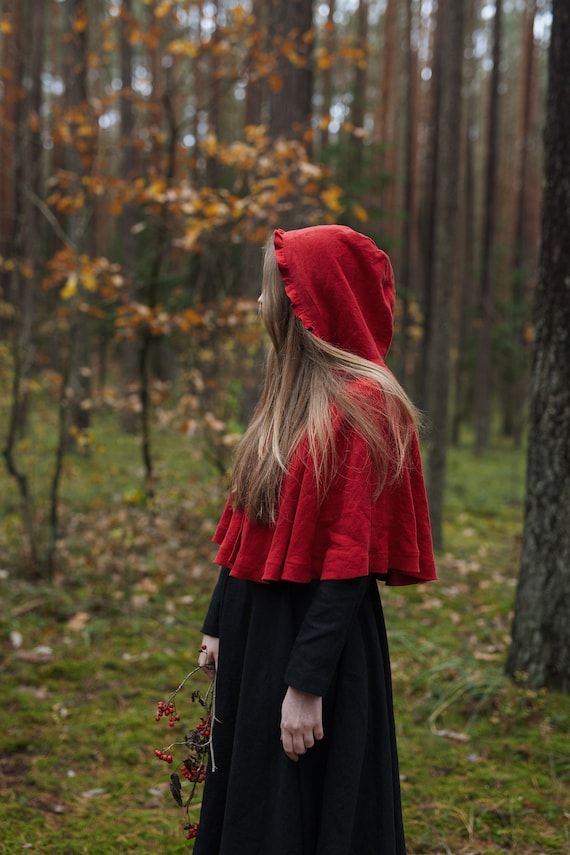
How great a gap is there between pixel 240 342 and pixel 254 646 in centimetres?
551

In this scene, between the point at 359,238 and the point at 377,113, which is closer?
the point at 359,238

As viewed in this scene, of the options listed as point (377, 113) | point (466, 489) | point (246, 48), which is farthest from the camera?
point (377, 113)

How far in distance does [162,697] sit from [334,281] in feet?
10.2

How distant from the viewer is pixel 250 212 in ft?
20.2

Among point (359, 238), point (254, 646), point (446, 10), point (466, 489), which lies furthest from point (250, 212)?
point (466, 489)

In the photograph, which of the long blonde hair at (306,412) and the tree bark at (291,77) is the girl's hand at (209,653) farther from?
the tree bark at (291,77)

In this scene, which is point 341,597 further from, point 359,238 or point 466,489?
point 466,489

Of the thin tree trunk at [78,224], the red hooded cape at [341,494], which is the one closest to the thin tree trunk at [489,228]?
the thin tree trunk at [78,224]

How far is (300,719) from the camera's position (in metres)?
1.92

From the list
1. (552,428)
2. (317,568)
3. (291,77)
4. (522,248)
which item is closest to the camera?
(317,568)

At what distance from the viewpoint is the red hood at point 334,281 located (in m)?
2.07

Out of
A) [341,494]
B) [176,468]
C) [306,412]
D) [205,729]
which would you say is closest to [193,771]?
[205,729]

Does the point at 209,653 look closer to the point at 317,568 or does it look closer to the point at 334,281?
the point at 317,568

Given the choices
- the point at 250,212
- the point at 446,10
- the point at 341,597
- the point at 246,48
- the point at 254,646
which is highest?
the point at 446,10
